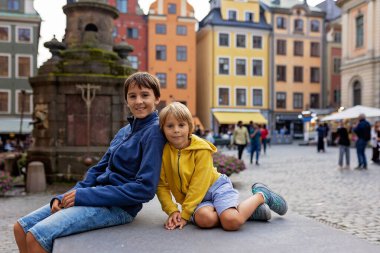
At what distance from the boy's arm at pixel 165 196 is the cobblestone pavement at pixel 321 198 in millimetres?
2066

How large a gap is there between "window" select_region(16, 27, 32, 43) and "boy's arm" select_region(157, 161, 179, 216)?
40.0 metres

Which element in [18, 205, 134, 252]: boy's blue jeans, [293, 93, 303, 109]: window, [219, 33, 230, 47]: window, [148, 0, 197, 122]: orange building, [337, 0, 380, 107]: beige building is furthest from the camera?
[293, 93, 303, 109]: window

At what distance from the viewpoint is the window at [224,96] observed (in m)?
45.0

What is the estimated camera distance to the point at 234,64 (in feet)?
150

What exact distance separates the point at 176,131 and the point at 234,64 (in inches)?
1704

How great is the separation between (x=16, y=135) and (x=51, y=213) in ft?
119

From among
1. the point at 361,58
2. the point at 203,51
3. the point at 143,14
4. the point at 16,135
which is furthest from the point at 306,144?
the point at 16,135

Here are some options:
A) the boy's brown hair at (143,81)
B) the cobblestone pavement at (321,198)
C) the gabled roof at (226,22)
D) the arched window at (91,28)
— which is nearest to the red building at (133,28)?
the gabled roof at (226,22)

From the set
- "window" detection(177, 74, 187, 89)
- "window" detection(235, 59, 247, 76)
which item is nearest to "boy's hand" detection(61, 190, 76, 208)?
"window" detection(177, 74, 187, 89)

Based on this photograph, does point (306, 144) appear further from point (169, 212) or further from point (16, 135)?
point (169, 212)

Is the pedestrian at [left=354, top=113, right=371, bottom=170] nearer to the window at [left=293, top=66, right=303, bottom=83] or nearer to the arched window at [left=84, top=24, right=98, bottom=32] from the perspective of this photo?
the arched window at [left=84, top=24, right=98, bottom=32]

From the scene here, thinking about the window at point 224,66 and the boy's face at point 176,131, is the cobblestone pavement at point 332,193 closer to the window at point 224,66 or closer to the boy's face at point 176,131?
the boy's face at point 176,131

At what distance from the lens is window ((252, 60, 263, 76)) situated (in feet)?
154

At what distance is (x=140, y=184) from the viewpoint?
3.15 m
